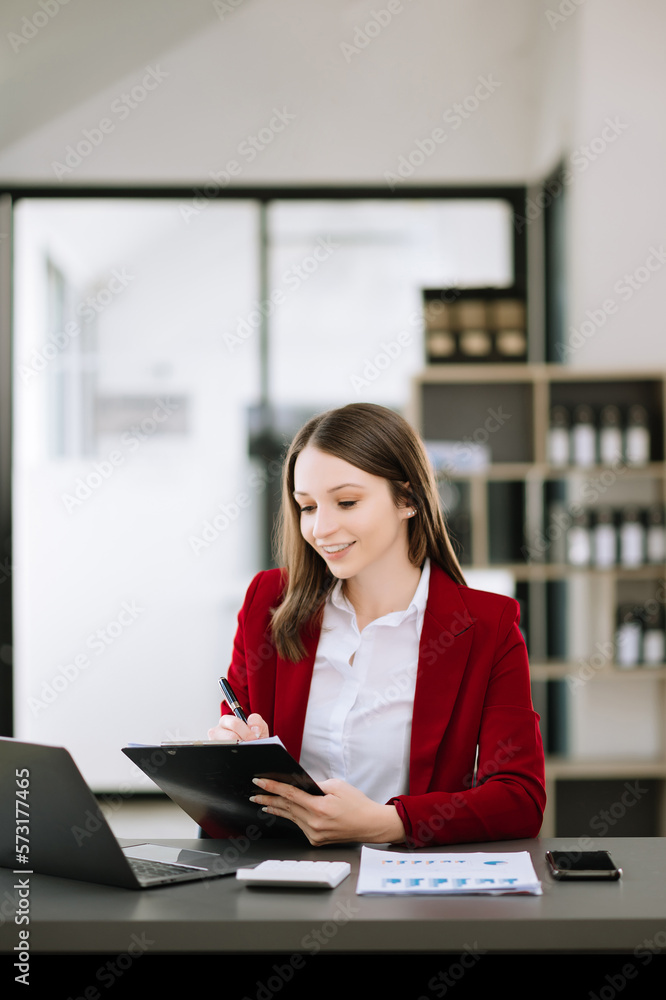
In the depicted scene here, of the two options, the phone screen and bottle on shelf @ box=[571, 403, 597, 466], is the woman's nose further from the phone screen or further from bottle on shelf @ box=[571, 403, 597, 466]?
bottle on shelf @ box=[571, 403, 597, 466]

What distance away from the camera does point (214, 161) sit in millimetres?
4430

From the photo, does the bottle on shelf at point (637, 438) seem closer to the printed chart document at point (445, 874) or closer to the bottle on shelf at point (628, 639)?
the bottle on shelf at point (628, 639)

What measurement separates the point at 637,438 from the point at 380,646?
229cm

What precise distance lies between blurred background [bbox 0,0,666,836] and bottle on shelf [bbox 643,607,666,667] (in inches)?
13.3

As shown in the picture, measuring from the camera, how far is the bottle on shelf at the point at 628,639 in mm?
3713

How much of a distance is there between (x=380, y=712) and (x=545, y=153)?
3419 millimetres

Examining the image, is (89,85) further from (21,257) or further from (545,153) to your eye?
(545,153)

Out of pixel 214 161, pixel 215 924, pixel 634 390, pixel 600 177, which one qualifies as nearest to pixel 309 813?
pixel 215 924

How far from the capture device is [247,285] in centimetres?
457

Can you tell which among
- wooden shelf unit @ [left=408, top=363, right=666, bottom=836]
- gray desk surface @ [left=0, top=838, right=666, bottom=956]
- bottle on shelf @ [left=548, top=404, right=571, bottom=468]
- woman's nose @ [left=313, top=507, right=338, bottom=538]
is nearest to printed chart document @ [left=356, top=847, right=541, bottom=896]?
gray desk surface @ [left=0, top=838, right=666, bottom=956]

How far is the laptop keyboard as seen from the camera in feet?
4.17

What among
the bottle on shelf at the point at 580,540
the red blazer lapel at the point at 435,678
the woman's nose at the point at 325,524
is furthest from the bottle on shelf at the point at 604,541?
the woman's nose at the point at 325,524

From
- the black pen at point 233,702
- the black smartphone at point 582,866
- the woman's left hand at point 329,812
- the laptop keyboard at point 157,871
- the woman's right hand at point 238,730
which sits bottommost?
the laptop keyboard at point 157,871

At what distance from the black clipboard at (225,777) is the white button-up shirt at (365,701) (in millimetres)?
271
